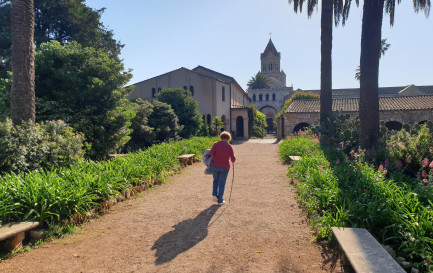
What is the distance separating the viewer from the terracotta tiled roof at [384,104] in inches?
1006

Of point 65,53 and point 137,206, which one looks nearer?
point 137,206

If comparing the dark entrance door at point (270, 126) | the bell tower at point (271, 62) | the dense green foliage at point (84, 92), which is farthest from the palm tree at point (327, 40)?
the bell tower at point (271, 62)

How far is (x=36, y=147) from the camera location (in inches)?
277

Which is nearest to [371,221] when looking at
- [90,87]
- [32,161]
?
[32,161]

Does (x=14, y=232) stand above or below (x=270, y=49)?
below

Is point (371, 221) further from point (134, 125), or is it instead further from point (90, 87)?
point (134, 125)

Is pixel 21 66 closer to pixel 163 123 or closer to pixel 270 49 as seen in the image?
pixel 163 123

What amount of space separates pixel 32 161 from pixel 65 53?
229 inches

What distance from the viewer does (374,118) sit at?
9492 millimetres

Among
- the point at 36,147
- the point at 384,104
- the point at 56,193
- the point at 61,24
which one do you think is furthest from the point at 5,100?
the point at 384,104

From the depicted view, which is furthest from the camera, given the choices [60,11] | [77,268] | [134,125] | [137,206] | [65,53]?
[60,11]

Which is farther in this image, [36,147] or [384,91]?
[384,91]

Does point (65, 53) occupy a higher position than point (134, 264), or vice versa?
point (65, 53)

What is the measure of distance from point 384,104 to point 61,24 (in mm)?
31085
